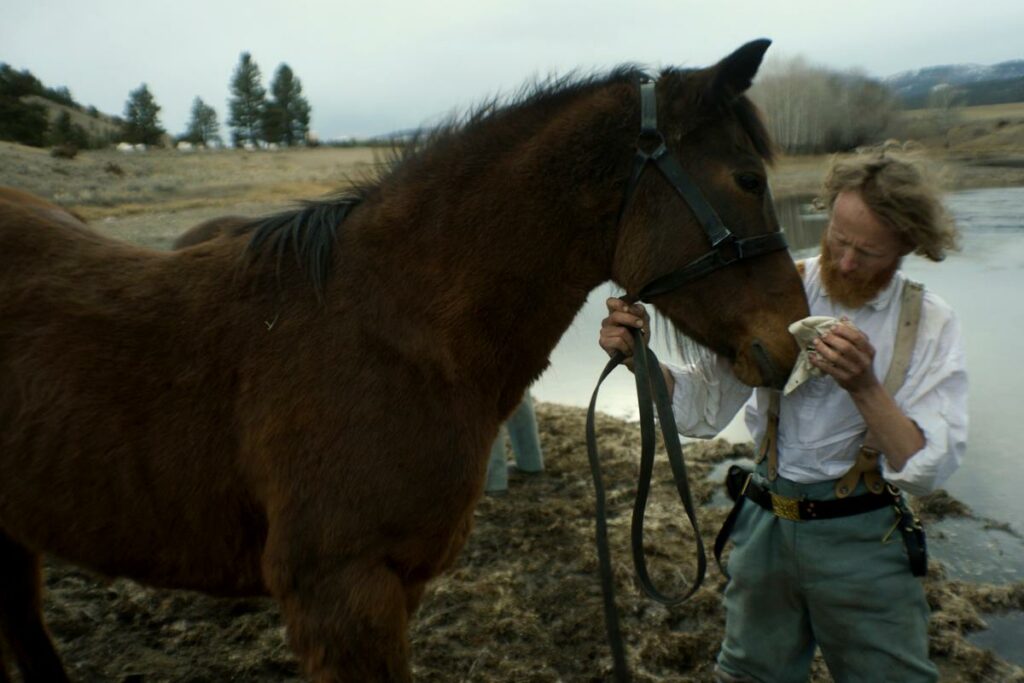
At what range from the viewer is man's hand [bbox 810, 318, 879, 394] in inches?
70.0

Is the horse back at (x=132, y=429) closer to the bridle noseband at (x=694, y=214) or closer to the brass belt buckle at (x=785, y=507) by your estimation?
the bridle noseband at (x=694, y=214)

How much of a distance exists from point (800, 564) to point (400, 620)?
1.17 metres

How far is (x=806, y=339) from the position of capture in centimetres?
181

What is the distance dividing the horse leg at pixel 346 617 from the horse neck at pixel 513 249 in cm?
56

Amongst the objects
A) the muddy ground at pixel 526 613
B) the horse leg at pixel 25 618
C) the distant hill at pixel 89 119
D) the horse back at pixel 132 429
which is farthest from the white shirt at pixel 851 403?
the distant hill at pixel 89 119

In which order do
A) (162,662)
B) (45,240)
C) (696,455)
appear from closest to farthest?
(45,240) → (162,662) → (696,455)

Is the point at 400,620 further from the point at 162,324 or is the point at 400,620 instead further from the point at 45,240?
the point at 45,240

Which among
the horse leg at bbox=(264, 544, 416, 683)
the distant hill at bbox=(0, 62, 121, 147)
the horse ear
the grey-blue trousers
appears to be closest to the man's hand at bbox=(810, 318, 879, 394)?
the grey-blue trousers

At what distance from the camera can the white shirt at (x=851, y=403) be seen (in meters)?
1.91

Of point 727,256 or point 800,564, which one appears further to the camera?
point 800,564

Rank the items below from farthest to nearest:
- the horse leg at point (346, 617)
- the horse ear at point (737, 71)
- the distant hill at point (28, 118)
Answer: the distant hill at point (28, 118), the horse leg at point (346, 617), the horse ear at point (737, 71)

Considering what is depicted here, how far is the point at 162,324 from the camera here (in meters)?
2.09

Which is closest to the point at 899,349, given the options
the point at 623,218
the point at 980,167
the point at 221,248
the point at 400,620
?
the point at 623,218

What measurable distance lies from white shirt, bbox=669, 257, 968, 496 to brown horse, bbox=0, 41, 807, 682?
427mm
